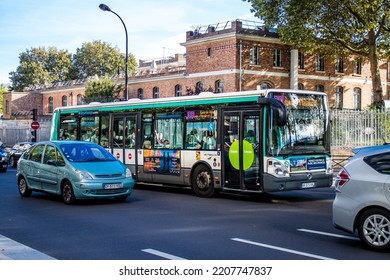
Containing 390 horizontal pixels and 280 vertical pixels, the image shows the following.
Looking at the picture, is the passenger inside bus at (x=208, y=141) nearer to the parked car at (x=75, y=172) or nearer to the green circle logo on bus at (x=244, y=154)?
the green circle logo on bus at (x=244, y=154)

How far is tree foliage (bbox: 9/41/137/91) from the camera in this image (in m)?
99.7

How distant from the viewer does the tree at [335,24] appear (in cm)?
3416

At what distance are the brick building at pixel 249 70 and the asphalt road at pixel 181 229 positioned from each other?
33.1 metres

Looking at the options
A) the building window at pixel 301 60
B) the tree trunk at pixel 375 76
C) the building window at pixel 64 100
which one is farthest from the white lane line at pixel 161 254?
the building window at pixel 64 100

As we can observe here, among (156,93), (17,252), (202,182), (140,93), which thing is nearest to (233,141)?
(202,182)

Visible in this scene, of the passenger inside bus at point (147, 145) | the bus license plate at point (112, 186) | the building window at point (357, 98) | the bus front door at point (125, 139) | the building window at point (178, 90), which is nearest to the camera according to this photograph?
the bus license plate at point (112, 186)

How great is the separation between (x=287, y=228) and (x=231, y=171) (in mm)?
4719

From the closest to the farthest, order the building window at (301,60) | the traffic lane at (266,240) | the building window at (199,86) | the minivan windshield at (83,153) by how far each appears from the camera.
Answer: the traffic lane at (266,240), the minivan windshield at (83,153), the building window at (199,86), the building window at (301,60)

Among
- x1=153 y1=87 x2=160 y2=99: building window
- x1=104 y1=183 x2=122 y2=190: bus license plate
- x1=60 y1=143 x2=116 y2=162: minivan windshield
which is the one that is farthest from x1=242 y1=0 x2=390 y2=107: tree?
x1=104 y1=183 x2=122 y2=190: bus license plate

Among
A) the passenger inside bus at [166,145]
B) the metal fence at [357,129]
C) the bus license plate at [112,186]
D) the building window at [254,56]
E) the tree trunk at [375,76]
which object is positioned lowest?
the bus license plate at [112,186]

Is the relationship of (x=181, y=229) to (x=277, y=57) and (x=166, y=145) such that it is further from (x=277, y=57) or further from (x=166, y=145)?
(x=277, y=57)

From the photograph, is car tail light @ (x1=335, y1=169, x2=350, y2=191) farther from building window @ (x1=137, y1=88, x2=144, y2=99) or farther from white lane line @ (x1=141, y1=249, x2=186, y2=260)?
building window @ (x1=137, y1=88, x2=144, y2=99)

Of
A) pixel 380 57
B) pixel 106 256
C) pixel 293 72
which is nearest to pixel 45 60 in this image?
pixel 293 72

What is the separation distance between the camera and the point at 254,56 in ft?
161
